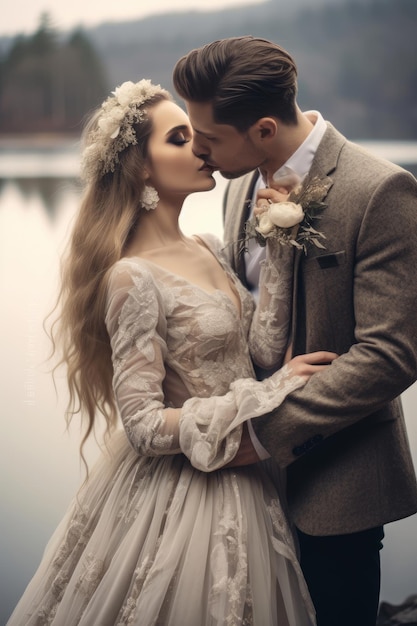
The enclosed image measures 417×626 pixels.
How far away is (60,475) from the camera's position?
3156 millimetres

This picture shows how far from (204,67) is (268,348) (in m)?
0.70

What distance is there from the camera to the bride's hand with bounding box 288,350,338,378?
5.94ft

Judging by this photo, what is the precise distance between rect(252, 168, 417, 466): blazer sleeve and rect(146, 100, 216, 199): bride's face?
43 cm

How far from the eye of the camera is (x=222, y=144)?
75.6 inches

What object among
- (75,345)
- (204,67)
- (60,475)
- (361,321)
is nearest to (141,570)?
(75,345)

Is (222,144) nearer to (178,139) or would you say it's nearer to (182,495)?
(178,139)

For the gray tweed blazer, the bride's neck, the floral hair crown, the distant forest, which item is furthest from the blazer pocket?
the distant forest

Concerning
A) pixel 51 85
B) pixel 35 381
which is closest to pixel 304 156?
pixel 35 381

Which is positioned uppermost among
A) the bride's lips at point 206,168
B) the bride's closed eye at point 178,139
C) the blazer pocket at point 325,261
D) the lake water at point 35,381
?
the bride's closed eye at point 178,139

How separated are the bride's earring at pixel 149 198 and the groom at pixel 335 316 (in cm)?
16

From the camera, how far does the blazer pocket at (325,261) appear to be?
1776mm

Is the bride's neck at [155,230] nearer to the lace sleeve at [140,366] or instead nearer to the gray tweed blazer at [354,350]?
the lace sleeve at [140,366]

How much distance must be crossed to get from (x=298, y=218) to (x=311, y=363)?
→ 342 mm

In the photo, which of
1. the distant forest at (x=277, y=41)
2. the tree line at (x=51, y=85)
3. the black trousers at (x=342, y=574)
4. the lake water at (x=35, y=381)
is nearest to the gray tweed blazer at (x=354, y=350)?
the black trousers at (x=342, y=574)
